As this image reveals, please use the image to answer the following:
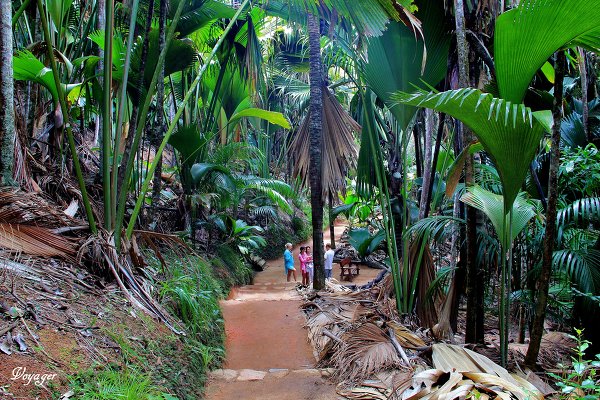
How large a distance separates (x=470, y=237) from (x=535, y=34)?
1.46 m

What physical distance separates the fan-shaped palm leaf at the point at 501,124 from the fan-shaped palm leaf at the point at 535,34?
0.32 m

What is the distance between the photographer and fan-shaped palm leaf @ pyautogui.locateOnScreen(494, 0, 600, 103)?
2.29 metres

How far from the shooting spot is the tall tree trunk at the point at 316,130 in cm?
678

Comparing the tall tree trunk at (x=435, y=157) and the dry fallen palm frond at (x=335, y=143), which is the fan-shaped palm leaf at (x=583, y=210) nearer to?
the tall tree trunk at (x=435, y=157)

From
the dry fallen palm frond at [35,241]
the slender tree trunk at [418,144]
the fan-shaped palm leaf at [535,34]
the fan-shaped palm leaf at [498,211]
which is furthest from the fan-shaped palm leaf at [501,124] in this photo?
the slender tree trunk at [418,144]

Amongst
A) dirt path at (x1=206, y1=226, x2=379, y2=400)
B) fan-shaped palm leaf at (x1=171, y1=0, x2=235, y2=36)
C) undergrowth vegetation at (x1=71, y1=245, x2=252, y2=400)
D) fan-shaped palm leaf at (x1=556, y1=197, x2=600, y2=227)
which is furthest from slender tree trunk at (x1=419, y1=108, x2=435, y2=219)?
fan-shaped palm leaf at (x1=171, y1=0, x2=235, y2=36)

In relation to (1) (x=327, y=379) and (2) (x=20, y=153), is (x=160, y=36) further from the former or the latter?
(1) (x=327, y=379)

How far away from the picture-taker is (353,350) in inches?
152

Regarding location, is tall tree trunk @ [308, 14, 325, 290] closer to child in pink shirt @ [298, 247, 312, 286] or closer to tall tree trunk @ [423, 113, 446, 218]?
tall tree trunk @ [423, 113, 446, 218]

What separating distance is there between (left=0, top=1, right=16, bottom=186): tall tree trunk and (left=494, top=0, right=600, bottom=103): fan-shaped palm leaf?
332cm

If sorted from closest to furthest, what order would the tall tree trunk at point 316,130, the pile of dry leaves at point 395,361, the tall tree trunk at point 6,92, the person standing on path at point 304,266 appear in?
1. the pile of dry leaves at point 395,361
2. the tall tree trunk at point 6,92
3. the tall tree trunk at point 316,130
4. the person standing on path at point 304,266

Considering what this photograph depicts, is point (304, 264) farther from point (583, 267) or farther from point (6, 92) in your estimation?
point (6, 92)

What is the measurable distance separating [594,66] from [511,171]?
5184 mm

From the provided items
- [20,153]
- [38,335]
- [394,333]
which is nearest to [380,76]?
[394,333]
